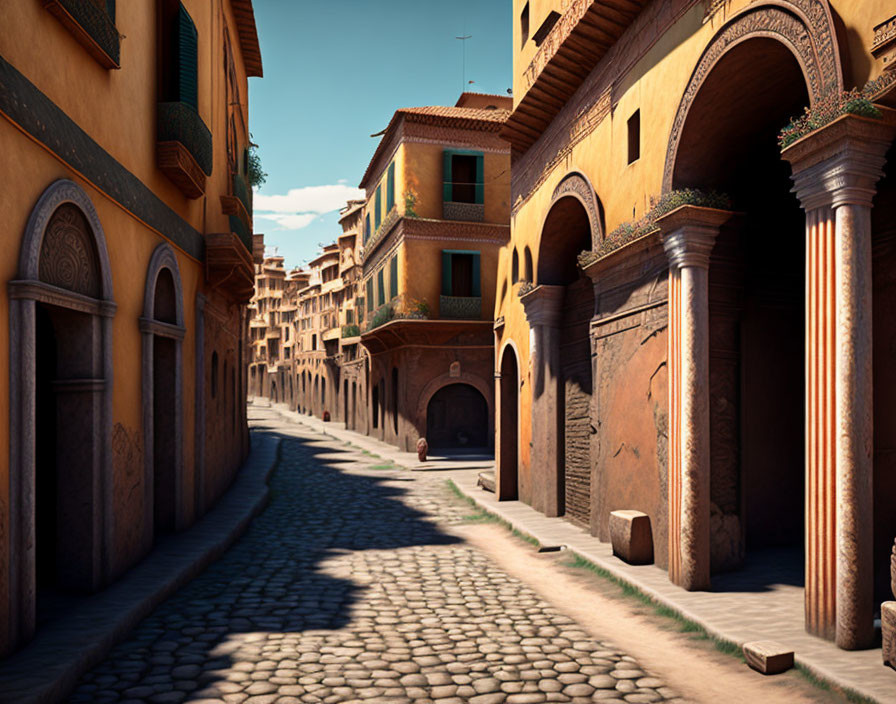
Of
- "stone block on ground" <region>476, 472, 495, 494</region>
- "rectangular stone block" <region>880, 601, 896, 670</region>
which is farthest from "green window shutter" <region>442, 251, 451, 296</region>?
"rectangular stone block" <region>880, 601, 896, 670</region>

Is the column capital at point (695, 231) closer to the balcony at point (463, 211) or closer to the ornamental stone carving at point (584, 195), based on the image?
the ornamental stone carving at point (584, 195)

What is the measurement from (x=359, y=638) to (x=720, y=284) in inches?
210

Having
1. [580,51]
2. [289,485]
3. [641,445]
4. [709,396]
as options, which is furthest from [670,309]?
[289,485]

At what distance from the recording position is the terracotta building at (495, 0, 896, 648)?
544 centimetres

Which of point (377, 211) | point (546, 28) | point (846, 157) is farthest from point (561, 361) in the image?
point (377, 211)

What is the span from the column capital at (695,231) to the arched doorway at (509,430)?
6.49 meters

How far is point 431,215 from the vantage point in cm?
2528

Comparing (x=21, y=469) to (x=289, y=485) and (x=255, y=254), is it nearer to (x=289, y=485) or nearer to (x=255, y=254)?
(x=289, y=485)

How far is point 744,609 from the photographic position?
677 cm

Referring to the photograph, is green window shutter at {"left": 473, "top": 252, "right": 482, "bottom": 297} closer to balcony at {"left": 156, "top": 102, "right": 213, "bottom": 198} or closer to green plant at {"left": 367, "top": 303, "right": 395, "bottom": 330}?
green plant at {"left": 367, "top": 303, "right": 395, "bottom": 330}

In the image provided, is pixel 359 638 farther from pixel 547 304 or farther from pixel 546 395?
pixel 547 304

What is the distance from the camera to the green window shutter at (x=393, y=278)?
25664 mm

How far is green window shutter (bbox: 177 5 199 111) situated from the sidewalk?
7719 mm

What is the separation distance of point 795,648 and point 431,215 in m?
21.2
